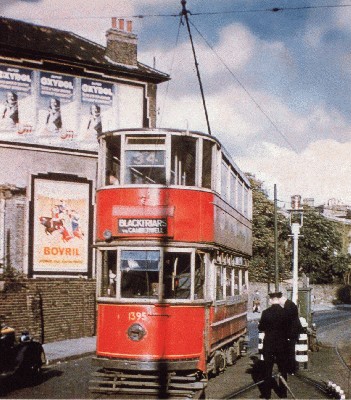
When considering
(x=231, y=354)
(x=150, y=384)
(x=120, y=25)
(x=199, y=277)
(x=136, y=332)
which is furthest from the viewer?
(x=120, y=25)

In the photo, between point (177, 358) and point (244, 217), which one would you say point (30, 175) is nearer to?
point (244, 217)

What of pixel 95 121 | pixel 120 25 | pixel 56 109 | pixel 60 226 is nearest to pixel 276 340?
pixel 60 226

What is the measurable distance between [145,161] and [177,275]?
2.09 m

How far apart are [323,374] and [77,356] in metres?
7.07

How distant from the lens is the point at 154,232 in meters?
12.2

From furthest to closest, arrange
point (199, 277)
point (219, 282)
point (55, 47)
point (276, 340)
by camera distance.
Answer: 1. point (55, 47)
2. point (219, 282)
3. point (199, 277)
4. point (276, 340)

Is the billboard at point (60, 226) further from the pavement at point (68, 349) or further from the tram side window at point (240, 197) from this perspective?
the tram side window at point (240, 197)

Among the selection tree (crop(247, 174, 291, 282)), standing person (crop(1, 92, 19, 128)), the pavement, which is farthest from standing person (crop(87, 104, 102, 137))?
tree (crop(247, 174, 291, 282))

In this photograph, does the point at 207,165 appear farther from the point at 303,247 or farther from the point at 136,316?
the point at 303,247

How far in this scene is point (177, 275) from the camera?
40.6ft

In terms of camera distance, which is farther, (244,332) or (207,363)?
(244,332)

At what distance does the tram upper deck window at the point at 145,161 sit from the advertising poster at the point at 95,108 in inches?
442

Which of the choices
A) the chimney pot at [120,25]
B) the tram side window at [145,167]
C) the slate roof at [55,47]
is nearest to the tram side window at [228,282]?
the tram side window at [145,167]

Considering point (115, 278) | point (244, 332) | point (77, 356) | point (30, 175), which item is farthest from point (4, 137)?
point (115, 278)
